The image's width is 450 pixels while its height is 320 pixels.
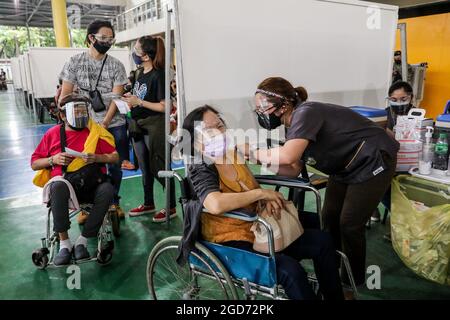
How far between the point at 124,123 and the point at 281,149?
1.59 m

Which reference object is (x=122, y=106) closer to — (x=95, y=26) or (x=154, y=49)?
(x=154, y=49)

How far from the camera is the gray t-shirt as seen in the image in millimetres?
2451

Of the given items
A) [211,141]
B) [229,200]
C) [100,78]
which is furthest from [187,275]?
[100,78]

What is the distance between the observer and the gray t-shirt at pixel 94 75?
2.45 metres

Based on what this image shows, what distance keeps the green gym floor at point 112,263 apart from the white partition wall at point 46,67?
4.29 metres

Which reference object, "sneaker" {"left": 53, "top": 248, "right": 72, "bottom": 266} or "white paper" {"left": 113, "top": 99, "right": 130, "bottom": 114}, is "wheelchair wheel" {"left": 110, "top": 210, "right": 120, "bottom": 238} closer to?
"sneaker" {"left": 53, "top": 248, "right": 72, "bottom": 266}

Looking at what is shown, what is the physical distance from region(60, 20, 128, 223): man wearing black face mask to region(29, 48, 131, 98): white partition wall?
478 cm

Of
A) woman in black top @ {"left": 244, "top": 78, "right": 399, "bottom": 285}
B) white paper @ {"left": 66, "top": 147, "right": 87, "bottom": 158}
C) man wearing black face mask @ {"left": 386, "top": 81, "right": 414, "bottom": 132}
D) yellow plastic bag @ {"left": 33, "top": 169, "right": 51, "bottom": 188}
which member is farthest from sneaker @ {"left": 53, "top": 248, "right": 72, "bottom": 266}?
Result: man wearing black face mask @ {"left": 386, "top": 81, "right": 414, "bottom": 132}

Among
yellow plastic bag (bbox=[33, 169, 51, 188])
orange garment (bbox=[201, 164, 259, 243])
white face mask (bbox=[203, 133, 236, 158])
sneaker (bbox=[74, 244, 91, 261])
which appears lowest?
sneaker (bbox=[74, 244, 91, 261])

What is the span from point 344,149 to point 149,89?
59.7 inches

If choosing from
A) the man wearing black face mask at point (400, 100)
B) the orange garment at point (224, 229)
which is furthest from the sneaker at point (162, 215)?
the man wearing black face mask at point (400, 100)

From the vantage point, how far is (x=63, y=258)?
1.99 metres
